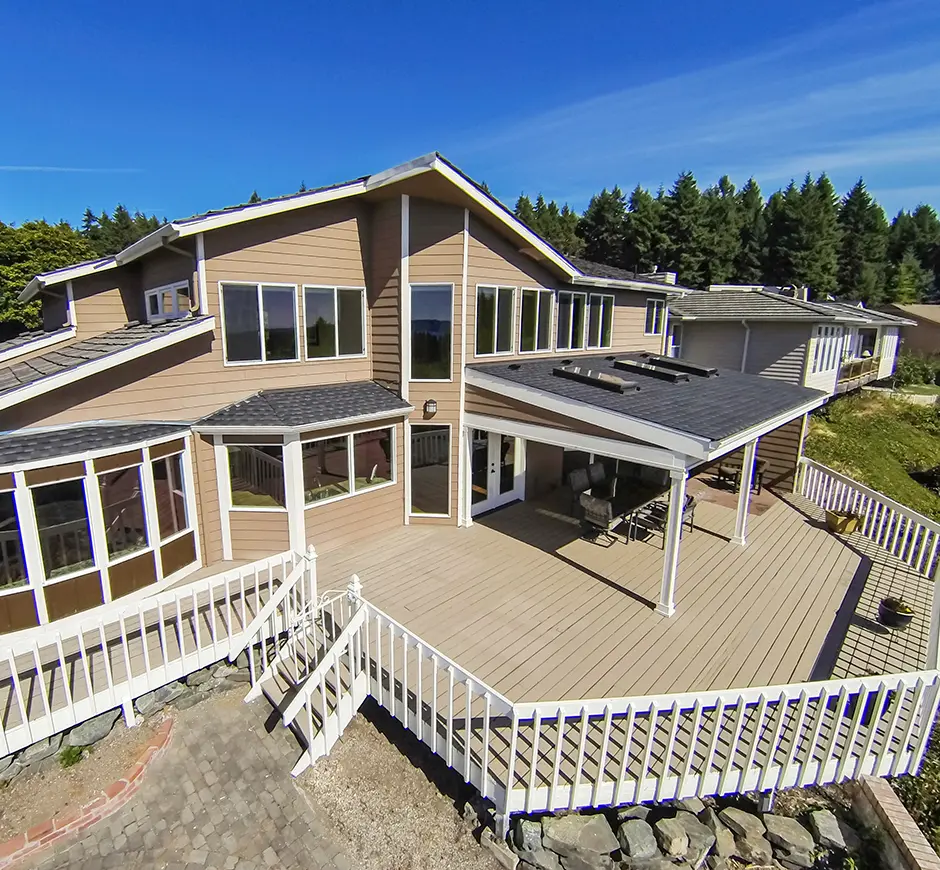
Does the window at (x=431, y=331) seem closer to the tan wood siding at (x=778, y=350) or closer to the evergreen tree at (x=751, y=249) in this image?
the tan wood siding at (x=778, y=350)

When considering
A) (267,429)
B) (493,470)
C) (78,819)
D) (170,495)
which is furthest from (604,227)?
(78,819)

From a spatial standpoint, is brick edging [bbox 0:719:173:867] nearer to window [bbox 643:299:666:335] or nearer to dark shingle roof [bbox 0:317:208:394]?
dark shingle roof [bbox 0:317:208:394]

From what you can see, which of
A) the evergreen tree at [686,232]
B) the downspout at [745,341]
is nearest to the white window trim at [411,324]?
the downspout at [745,341]

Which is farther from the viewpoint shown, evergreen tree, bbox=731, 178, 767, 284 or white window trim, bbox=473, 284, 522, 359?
evergreen tree, bbox=731, 178, 767, 284

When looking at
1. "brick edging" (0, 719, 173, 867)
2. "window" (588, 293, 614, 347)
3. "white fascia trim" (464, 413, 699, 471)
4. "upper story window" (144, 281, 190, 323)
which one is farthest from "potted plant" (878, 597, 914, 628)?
"upper story window" (144, 281, 190, 323)

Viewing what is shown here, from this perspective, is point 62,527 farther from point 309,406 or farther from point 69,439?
point 309,406

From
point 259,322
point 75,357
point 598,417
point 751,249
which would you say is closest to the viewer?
point 75,357

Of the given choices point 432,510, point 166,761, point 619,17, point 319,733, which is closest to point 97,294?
point 432,510
